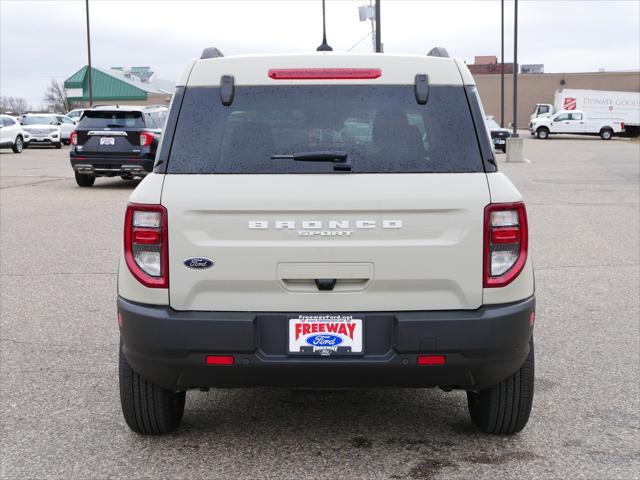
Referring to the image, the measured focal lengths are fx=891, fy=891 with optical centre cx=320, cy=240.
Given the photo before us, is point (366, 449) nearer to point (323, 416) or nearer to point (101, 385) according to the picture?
point (323, 416)

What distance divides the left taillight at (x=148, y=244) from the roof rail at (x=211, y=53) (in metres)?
0.90

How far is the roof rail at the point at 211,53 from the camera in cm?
436

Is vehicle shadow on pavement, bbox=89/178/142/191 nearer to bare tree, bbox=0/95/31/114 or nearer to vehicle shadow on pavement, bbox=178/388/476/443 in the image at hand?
vehicle shadow on pavement, bbox=178/388/476/443

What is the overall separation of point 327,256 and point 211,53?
4.27 ft

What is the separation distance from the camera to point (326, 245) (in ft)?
12.4

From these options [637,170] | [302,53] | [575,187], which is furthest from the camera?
[637,170]

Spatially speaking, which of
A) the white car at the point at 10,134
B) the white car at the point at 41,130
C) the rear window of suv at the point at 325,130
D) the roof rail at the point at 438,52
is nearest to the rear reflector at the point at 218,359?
the rear window of suv at the point at 325,130

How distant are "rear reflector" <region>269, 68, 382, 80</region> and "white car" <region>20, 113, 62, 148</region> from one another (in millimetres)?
39415

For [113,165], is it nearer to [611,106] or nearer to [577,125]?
[577,125]

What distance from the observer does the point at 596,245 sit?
11273mm

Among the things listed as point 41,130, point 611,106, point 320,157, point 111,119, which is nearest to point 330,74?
point 320,157

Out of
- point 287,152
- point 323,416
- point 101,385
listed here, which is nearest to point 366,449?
point 323,416

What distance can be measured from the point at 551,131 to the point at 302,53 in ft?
179

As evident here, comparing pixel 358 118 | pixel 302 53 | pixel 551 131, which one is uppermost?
pixel 302 53
